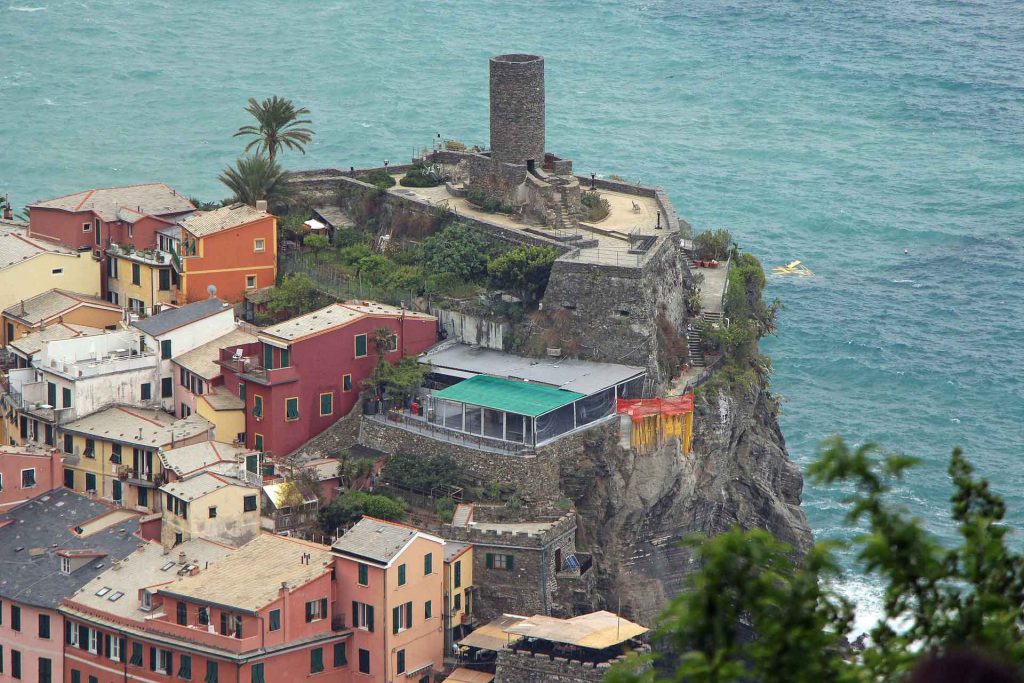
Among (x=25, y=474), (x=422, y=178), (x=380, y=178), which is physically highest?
(x=422, y=178)

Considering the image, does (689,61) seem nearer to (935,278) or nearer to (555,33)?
(555,33)

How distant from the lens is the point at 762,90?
7269 inches

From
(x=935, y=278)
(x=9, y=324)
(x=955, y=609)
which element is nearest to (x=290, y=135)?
(x=9, y=324)

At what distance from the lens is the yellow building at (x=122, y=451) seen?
7669 centimetres

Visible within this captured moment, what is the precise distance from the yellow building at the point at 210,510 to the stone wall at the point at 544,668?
11.8 metres

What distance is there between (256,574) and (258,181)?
98.8ft

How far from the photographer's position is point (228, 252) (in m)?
88.6

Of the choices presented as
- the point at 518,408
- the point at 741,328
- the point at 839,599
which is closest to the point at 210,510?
the point at 518,408

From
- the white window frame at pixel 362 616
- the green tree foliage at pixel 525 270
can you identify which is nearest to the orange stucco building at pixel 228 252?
the green tree foliage at pixel 525 270

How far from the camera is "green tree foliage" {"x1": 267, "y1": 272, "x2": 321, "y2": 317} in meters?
85.9

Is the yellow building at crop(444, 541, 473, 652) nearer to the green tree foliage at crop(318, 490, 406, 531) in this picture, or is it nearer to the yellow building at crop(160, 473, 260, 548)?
the green tree foliage at crop(318, 490, 406, 531)

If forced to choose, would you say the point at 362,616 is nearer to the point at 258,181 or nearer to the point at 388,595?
the point at 388,595

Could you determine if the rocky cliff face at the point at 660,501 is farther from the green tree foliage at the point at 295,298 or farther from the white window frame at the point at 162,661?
the white window frame at the point at 162,661

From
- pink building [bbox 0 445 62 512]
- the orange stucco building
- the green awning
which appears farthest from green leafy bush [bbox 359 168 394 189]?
pink building [bbox 0 445 62 512]
